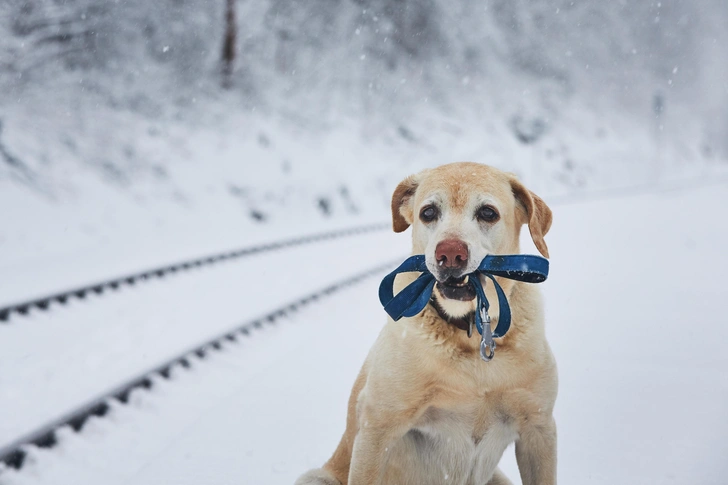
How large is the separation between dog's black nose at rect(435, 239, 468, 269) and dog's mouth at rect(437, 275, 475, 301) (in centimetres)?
15

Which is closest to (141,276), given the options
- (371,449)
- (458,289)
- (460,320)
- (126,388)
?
(126,388)

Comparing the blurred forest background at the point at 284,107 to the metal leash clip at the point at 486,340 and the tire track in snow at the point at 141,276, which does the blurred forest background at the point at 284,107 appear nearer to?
the tire track in snow at the point at 141,276

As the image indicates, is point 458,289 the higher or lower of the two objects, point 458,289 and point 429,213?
the lower

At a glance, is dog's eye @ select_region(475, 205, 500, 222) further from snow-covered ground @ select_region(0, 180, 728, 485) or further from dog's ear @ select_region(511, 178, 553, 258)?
snow-covered ground @ select_region(0, 180, 728, 485)

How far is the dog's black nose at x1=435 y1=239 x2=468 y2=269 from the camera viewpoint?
2.17 m

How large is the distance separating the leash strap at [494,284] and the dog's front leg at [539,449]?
46 centimetres

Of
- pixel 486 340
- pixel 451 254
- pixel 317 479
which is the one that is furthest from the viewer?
pixel 317 479

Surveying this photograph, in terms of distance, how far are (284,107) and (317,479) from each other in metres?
19.5

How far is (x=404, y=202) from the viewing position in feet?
9.59

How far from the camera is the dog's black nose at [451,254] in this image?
217cm

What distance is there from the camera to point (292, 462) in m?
3.65

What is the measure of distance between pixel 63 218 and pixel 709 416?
1047 cm

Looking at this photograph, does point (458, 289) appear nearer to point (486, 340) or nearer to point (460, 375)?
point (486, 340)

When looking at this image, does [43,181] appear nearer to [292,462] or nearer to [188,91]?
[188,91]
